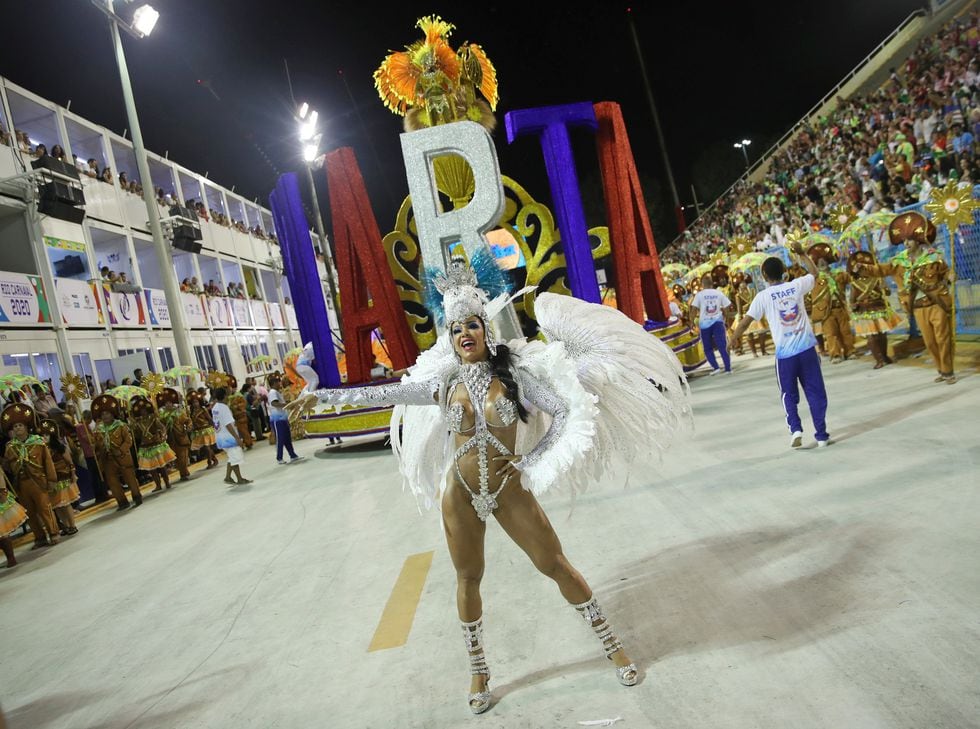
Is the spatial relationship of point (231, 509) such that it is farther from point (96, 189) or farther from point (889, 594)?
point (96, 189)

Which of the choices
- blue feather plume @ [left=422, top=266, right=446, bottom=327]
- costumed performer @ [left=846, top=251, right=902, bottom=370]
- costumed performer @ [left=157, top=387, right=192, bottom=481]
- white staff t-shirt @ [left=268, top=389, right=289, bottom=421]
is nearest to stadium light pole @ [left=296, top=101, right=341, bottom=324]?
costumed performer @ [left=157, top=387, right=192, bottom=481]

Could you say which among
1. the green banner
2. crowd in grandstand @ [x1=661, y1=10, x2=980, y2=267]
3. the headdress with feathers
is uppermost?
the green banner

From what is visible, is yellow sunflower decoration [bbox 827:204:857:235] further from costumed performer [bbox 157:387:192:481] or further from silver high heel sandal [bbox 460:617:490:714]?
costumed performer [bbox 157:387:192:481]

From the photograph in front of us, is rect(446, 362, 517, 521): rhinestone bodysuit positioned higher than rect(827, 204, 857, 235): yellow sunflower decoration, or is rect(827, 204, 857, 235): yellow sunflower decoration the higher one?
rect(827, 204, 857, 235): yellow sunflower decoration

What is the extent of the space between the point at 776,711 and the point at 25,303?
764 inches

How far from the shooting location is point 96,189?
877 inches

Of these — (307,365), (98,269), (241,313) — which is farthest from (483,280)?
(241,313)

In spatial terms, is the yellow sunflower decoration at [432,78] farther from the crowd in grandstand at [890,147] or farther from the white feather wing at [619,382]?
the white feather wing at [619,382]

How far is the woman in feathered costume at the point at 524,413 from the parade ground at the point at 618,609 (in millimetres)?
276

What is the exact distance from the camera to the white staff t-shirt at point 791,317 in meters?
6.16

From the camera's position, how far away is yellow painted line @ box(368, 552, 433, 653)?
13.4ft

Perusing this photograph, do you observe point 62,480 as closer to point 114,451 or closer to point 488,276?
point 114,451

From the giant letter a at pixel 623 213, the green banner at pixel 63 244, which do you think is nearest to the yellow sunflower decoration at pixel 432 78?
the giant letter a at pixel 623 213

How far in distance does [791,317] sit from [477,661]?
438 centimetres
